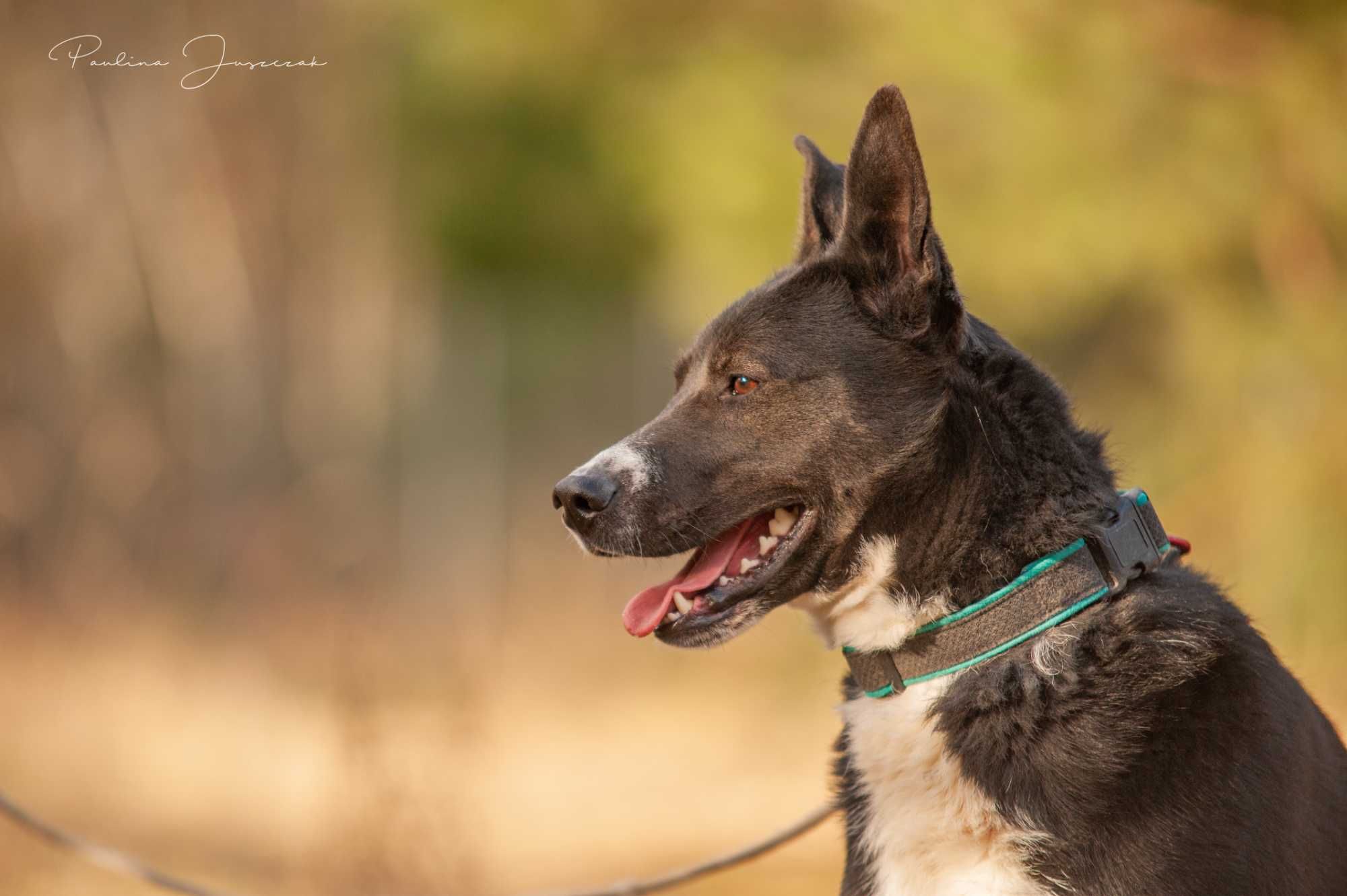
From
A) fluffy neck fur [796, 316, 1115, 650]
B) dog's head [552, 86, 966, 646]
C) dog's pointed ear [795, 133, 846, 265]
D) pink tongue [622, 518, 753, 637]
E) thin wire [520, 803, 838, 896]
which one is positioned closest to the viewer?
fluffy neck fur [796, 316, 1115, 650]

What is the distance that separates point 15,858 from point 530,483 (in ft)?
35.0

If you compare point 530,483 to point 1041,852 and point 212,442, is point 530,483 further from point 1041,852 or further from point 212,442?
point 1041,852

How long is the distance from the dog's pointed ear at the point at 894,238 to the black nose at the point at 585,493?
597 mm

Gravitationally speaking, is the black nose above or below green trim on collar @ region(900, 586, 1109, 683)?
above

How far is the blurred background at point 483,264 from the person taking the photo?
633cm

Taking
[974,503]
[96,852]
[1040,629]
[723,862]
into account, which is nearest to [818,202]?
[974,503]

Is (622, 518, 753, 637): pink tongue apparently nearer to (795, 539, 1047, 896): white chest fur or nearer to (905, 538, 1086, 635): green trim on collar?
(795, 539, 1047, 896): white chest fur

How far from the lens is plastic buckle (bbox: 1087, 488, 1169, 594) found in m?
2.17

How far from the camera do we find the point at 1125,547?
2.18 metres

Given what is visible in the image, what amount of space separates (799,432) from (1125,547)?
61 cm

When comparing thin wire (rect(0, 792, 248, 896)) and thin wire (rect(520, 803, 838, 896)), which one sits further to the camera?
thin wire (rect(0, 792, 248, 896))

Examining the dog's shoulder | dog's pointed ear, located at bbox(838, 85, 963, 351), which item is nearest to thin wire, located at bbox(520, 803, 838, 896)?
the dog's shoulder

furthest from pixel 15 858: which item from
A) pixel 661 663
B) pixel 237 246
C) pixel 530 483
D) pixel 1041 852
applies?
pixel 530 483

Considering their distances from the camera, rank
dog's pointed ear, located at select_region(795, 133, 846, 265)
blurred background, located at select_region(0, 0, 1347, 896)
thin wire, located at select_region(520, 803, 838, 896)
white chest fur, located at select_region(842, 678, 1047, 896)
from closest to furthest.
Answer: white chest fur, located at select_region(842, 678, 1047, 896) < dog's pointed ear, located at select_region(795, 133, 846, 265) < thin wire, located at select_region(520, 803, 838, 896) < blurred background, located at select_region(0, 0, 1347, 896)
